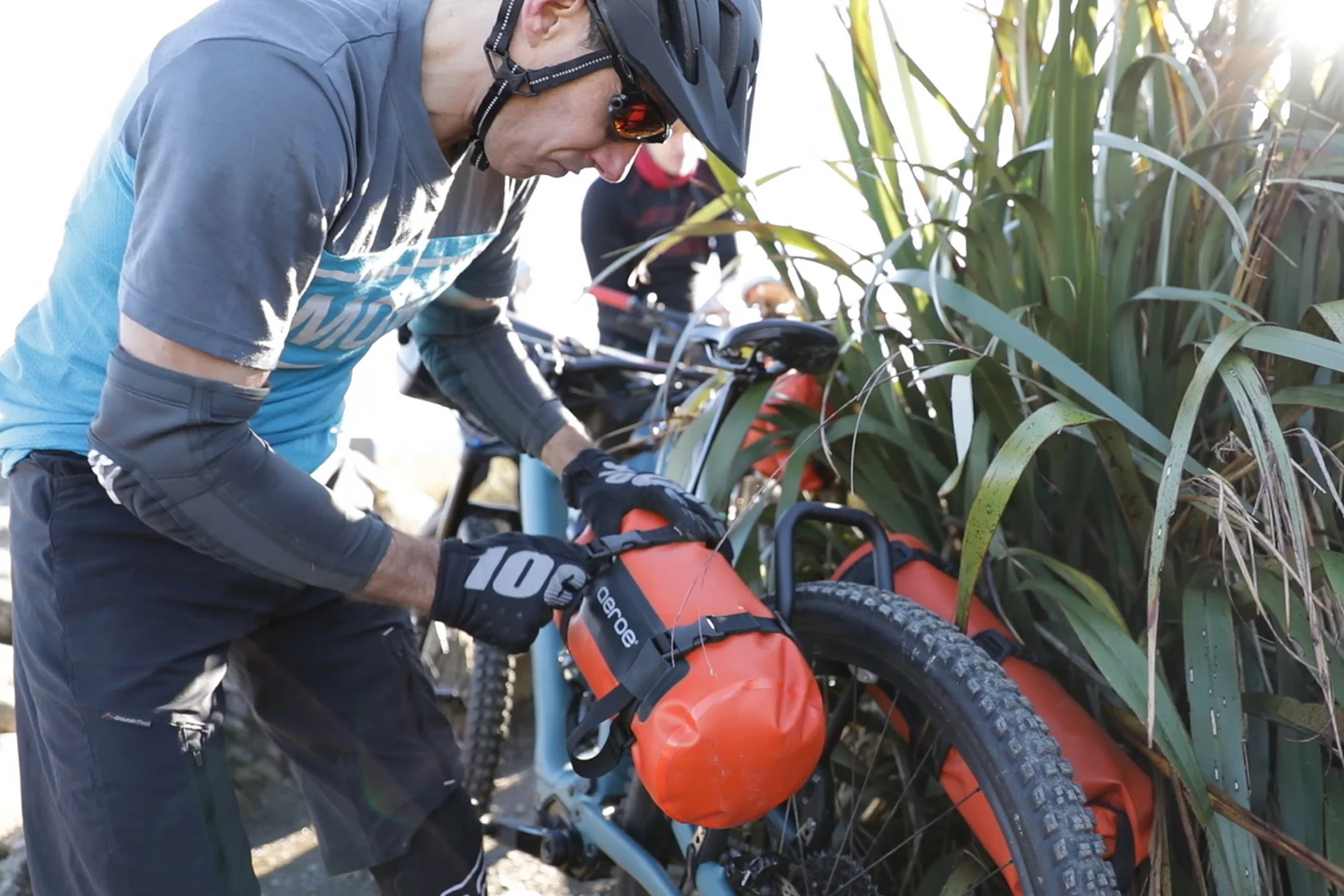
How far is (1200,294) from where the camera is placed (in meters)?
1.55

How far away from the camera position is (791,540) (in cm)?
167

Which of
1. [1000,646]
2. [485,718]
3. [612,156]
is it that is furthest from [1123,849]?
[485,718]

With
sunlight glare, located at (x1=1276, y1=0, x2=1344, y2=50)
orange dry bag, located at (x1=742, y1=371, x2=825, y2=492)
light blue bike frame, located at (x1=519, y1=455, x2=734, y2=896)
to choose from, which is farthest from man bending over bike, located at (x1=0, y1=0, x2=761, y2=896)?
sunlight glare, located at (x1=1276, y1=0, x2=1344, y2=50)

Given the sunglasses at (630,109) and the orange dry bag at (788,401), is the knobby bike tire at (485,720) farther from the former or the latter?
the sunglasses at (630,109)

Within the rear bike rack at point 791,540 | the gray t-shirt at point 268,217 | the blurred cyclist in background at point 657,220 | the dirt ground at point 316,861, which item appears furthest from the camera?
the blurred cyclist in background at point 657,220

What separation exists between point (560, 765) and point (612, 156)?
125 centimetres

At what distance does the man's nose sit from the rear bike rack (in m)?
0.55

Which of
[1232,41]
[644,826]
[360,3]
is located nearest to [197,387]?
[360,3]

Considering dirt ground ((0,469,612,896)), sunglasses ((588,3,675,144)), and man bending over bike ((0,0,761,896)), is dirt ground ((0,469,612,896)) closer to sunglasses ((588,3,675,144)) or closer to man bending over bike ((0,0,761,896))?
man bending over bike ((0,0,761,896))

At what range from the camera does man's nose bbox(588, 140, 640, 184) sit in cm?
148

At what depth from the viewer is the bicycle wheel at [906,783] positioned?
4.20 ft

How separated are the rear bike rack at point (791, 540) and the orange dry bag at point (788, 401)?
35 cm

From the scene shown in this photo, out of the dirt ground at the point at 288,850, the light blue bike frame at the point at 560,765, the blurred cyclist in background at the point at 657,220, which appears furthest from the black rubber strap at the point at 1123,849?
the blurred cyclist in background at the point at 657,220

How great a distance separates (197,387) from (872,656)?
0.90m
